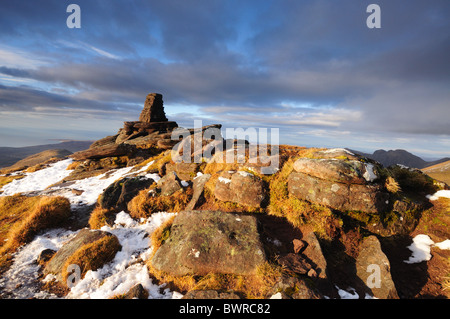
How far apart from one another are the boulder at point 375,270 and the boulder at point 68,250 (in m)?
10.3

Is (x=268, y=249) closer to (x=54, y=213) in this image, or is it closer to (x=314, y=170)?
(x=314, y=170)

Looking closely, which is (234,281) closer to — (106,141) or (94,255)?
(94,255)

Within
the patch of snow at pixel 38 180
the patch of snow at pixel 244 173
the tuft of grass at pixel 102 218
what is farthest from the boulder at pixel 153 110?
the patch of snow at pixel 244 173

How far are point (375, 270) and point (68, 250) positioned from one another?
38.8 feet

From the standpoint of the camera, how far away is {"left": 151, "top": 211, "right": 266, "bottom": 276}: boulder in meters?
5.92

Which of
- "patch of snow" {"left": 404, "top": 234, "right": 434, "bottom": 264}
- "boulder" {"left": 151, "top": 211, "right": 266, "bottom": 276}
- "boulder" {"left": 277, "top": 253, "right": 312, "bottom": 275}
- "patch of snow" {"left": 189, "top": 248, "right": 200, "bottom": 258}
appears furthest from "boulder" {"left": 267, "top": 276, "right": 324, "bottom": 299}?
"patch of snow" {"left": 404, "top": 234, "right": 434, "bottom": 264}

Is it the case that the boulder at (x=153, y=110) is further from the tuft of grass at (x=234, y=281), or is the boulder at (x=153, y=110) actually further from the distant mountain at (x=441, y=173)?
the distant mountain at (x=441, y=173)

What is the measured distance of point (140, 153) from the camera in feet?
78.0

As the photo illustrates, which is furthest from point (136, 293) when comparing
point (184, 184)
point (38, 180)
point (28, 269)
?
point (38, 180)

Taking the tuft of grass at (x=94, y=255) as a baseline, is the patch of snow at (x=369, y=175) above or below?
above

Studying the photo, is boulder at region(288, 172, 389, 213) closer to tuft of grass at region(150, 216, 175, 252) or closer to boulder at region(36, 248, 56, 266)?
tuft of grass at region(150, 216, 175, 252)

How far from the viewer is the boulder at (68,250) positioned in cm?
706

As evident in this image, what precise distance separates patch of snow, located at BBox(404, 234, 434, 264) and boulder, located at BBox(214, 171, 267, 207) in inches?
222

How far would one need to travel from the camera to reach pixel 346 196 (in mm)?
7387
